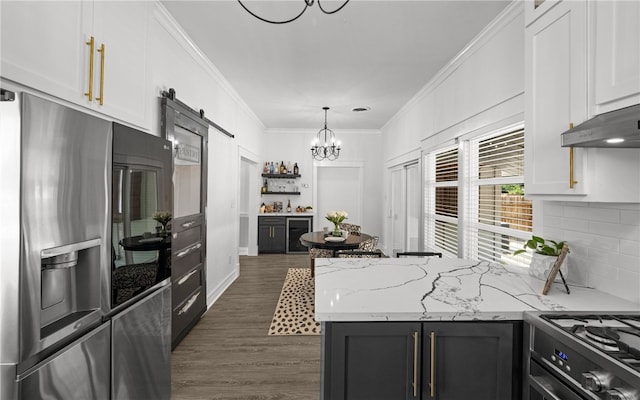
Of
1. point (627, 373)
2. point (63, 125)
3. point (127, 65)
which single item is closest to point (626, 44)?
point (627, 373)

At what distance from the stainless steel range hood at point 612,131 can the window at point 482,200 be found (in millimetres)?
1108

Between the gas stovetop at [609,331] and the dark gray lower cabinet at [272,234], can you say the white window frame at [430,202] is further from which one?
the dark gray lower cabinet at [272,234]

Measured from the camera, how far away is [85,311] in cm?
115

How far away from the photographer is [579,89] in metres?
1.35

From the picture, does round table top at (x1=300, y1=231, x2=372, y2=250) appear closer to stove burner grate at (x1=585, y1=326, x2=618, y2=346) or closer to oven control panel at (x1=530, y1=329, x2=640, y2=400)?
oven control panel at (x1=530, y1=329, x2=640, y2=400)

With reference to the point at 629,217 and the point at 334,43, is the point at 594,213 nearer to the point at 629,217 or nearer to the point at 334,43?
the point at 629,217

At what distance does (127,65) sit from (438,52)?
9.08ft

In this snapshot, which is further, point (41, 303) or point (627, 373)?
point (41, 303)

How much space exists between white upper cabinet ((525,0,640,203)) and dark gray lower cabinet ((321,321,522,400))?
0.76 m

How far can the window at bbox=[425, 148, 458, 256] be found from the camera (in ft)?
11.3

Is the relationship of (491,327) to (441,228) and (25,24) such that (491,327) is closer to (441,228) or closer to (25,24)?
(25,24)

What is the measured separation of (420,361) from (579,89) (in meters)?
1.38

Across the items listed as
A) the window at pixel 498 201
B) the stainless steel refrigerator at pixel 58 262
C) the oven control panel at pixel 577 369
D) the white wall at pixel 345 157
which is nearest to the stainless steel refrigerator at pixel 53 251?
the stainless steel refrigerator at pixel 58 262

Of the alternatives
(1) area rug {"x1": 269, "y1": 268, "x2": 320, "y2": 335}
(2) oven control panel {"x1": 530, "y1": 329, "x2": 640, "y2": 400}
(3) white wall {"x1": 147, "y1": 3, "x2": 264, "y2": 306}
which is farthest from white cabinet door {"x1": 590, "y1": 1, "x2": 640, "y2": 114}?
(1) area rug {"x1": 269, "y1": 268, "x2": 320, "y2": 335}
